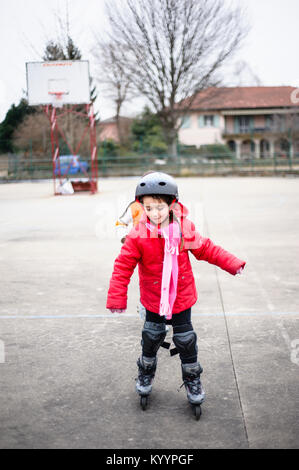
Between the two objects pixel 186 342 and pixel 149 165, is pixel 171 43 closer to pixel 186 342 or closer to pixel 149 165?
pixel 149 165

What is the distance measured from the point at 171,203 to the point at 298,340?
67.5 inches

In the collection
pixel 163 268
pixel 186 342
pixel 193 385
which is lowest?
pixel 193 385

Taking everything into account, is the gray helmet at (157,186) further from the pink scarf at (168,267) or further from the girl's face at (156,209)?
the pink scarf at (168,267)

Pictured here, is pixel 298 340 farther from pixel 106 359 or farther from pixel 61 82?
pixel 61 82

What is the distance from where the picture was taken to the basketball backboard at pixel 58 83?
1961cm

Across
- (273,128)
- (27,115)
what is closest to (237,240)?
(27,115)

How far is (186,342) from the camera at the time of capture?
2.79m

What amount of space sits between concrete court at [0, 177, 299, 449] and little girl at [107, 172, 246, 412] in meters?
0.23

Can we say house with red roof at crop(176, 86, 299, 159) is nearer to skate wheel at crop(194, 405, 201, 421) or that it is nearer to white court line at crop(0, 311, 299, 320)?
white court line at crop(0, 311, 299, 320)

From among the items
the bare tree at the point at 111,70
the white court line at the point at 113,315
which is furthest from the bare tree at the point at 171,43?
the white court line at the point at 113,315

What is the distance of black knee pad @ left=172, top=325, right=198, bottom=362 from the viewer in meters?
2.80

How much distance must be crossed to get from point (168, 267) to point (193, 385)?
27.0 inches

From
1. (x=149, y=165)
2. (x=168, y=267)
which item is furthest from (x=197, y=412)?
(x=149, y=165)

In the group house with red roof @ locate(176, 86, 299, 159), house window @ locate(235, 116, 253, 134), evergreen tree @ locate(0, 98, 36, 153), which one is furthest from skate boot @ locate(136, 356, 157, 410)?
house window @ locate(235, 116, 253, 134)
